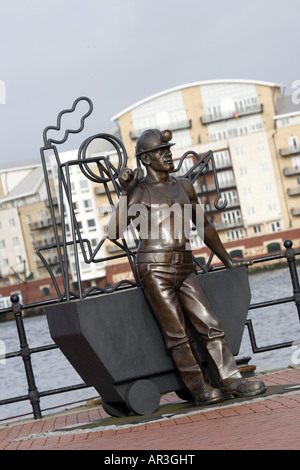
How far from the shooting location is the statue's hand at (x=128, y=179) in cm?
585

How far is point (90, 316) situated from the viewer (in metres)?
5.64

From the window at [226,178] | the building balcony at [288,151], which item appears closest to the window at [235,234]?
the window at [226,178]

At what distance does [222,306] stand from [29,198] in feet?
301

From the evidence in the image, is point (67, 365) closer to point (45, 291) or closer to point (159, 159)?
point (159, 159)

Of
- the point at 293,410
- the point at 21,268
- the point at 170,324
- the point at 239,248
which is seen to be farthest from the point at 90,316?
the point at 21,268

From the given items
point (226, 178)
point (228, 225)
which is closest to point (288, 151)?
point (226, 178)

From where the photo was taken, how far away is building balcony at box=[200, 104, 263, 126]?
89500 millimetres

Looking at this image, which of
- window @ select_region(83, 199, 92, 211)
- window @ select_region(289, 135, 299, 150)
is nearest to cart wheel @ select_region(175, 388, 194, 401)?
window @ select_region(289, 135, 299, 150)

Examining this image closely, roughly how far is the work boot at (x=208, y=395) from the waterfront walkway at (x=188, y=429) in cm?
7

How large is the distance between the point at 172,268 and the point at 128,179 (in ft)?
1.90

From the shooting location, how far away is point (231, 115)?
297 ft

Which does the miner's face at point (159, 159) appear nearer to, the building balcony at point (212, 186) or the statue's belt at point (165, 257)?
the statue's belt at point (165, 257)

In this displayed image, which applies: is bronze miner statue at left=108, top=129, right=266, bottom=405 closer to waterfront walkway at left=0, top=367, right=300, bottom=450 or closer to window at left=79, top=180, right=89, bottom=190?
waterfront walkway at left=0, top=367, right=300, bottom=450

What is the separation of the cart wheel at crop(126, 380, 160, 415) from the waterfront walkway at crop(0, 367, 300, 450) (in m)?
0.06
